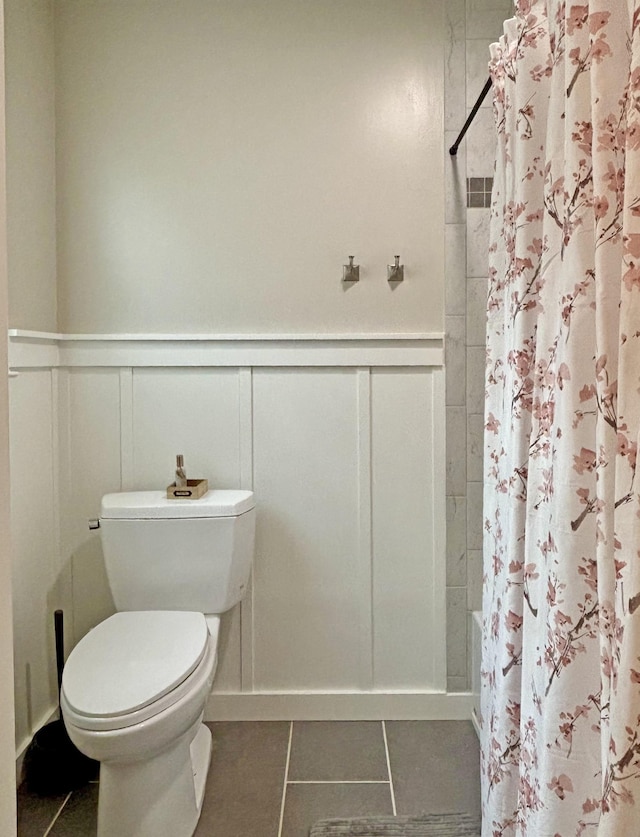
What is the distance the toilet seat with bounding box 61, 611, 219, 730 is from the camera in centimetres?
135

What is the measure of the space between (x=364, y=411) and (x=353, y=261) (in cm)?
50

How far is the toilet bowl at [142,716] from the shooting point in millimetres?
1355

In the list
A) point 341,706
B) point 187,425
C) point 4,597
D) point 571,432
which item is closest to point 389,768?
point 341,706

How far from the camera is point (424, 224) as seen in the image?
6.73 ft

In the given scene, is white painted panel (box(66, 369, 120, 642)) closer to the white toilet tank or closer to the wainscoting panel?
the wainscoting panel

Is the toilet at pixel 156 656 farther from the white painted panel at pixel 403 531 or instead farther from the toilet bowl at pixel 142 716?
the white painted panel at pixel 403 531

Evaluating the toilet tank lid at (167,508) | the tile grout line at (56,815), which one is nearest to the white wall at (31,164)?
the toilet tank lid at (167,508)

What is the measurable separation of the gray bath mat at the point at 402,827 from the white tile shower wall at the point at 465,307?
0.51 meters

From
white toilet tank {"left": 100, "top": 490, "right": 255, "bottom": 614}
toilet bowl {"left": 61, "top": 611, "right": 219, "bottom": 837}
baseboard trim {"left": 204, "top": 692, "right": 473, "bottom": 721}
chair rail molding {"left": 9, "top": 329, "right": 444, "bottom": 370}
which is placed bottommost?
baseboard trim {"left": 204, "top": 692, "right": 473, "bottom": 721}

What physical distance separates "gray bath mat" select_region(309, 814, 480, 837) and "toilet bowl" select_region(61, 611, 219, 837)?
354 millimetres

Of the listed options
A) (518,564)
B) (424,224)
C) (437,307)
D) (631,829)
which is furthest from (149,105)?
(631,829)

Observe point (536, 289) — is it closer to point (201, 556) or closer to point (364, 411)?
point (364, 411)

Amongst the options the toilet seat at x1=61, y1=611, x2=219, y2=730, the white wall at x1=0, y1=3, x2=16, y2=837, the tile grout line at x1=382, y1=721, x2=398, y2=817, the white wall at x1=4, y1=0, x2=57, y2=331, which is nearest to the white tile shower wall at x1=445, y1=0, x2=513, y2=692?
the tile grout line at x1=382, y1=721, x2=398, y2=817

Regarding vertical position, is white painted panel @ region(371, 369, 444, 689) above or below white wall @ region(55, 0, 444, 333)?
below
